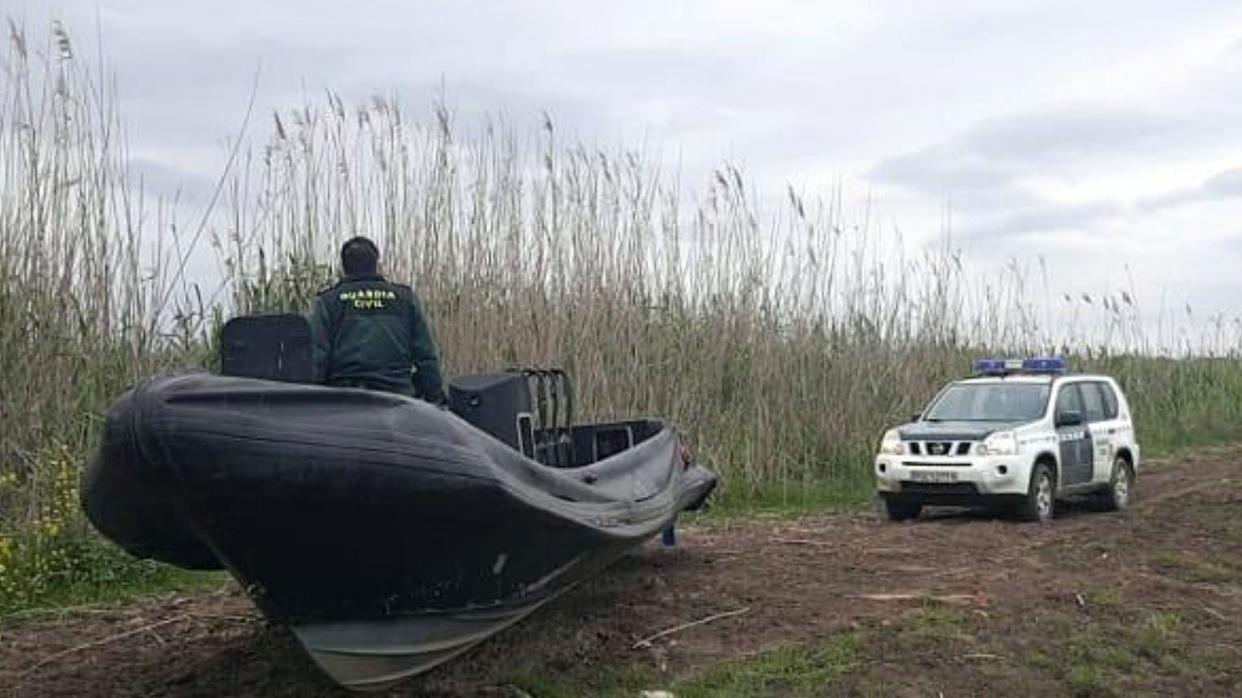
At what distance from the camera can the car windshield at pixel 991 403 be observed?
13312 mm

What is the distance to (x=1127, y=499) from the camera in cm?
1438

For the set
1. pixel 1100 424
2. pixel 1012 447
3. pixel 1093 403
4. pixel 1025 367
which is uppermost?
pixel 1025 367

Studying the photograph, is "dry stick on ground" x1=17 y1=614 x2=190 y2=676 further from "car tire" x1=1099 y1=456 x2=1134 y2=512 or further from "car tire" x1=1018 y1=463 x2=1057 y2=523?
"car tire" x1=1099 y1=456 x2=1134 y2=512

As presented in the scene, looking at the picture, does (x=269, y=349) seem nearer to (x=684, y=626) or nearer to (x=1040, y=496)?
(x=684, y=626)

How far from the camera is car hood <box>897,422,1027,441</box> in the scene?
12773 millimetres

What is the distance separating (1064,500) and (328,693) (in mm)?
10440

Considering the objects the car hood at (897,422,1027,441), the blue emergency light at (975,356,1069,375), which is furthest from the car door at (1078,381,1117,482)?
the car hood at (897,422,1027,441)

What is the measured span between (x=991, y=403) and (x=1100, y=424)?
136cm

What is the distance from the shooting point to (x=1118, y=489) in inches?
556

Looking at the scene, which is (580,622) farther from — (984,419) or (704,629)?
(984,419)

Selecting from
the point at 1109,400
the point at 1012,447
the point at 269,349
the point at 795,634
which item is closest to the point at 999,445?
the point at 1012,447

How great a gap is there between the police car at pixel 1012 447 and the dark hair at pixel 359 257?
7232mm

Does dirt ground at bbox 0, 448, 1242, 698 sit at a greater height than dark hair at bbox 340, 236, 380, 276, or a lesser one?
lesser

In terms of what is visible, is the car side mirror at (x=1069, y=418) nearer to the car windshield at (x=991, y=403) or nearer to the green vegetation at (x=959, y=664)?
the car windshield at (x=991, y=403)
